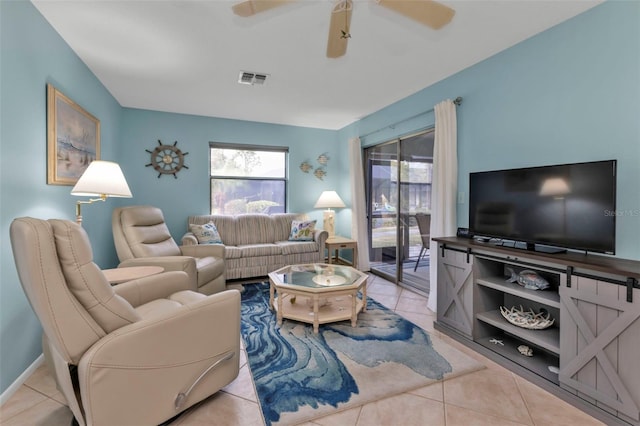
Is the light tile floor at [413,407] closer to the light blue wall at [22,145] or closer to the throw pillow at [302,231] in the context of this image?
the light blue wall at [22,145]

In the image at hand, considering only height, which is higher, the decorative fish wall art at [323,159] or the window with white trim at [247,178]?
the decorative fish wall art at [323,159]

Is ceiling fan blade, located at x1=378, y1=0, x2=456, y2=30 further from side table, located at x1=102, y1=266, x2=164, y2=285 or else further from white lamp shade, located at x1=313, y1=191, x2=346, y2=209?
white lamp shade, located at x1=313, y1=191, x2=346, y2=209

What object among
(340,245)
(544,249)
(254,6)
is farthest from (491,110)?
(340,245)

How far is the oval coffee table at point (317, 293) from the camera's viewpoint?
2.62m

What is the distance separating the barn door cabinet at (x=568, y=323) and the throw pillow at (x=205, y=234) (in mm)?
3052

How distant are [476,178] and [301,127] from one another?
133 inches

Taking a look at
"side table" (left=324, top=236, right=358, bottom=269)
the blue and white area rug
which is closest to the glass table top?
the blue and white area rug

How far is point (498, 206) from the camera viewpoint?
2.40 meters

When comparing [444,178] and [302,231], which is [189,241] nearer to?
[302,231]

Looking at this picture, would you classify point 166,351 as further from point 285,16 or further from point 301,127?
point 301,127

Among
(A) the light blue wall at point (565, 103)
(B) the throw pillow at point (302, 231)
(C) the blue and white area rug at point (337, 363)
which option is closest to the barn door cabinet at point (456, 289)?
(C) the blue and white area rug at point (337, 363)

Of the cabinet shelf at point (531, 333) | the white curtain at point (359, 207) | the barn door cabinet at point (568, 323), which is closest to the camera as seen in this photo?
the barn door cabinet at point (568, 323)

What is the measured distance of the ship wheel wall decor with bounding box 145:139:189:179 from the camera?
4.43 meters

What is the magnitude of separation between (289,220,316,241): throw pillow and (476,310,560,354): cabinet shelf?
8.78 ft
